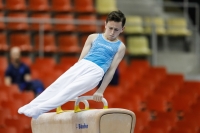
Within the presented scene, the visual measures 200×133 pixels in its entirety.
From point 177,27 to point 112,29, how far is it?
26.8 feet

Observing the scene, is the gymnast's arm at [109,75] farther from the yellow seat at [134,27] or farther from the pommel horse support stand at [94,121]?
the yellow seat at [134,27]

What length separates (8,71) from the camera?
11336 mm

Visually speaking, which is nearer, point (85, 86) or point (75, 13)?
point (85, 86)

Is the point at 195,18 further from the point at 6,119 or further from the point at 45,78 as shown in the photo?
the point at 6,119

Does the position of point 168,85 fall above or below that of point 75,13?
below

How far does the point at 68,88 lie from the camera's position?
7.08 metres

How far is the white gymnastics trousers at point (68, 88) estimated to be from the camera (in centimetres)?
708

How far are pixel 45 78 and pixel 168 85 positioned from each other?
2.43m

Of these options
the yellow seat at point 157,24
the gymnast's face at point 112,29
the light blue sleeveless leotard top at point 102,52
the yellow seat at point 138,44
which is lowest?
the yellow seat at point 138,44

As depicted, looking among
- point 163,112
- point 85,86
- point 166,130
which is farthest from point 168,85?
point 85,86

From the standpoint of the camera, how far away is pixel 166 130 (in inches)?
389

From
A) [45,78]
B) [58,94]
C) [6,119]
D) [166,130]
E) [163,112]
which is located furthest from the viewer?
[45,78]

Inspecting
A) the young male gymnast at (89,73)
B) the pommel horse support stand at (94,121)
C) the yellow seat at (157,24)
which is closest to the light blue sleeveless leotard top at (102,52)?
the young male gymnast at (89,73)

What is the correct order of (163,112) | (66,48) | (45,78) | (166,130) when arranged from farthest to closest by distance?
(66,48) → (45,78) → (163,112) → (166,130)
